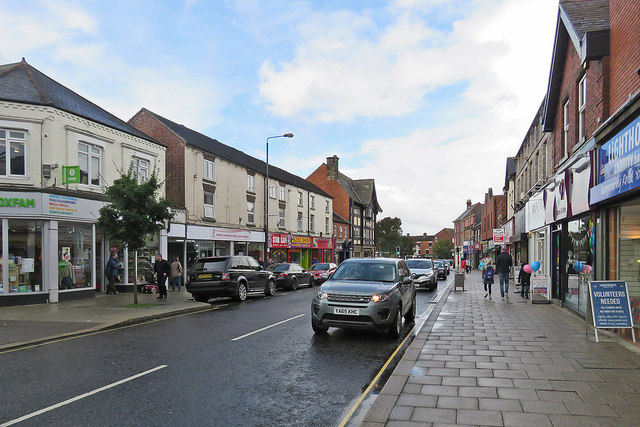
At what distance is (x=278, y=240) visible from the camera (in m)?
36.6

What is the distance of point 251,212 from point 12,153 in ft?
58.3

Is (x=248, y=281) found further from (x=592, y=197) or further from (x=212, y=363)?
(x=592, y=197)

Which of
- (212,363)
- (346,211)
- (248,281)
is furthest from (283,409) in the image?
(346,211)

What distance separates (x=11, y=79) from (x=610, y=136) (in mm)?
19359

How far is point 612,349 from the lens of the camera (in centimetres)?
746

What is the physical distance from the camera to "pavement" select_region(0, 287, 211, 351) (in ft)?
30.8

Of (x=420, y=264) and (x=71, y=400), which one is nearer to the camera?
(x=71, y=400)

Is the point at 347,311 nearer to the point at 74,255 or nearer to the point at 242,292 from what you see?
the point at 242,292

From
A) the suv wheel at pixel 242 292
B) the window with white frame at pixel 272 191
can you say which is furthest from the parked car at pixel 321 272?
the suv wheel at pixel 242 292

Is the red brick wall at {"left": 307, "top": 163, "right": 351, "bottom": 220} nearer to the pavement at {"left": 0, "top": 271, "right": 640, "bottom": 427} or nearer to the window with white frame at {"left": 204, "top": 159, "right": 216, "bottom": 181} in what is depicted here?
the window with white frame at {"left": 204, "top": 159, "right": 216, "bottom": 181}

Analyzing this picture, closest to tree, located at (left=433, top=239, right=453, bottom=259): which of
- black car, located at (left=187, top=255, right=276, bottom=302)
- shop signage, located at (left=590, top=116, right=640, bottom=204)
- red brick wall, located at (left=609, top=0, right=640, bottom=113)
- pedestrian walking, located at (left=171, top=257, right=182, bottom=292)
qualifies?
pedestrian walking, located at (left=171, top=257, right=182, bottom=292)

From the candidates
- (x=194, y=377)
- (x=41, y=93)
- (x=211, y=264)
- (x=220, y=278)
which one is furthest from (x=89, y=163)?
(x=194, y=377)

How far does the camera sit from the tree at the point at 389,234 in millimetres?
84188

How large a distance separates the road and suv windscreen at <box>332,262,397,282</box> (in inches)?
47.2
